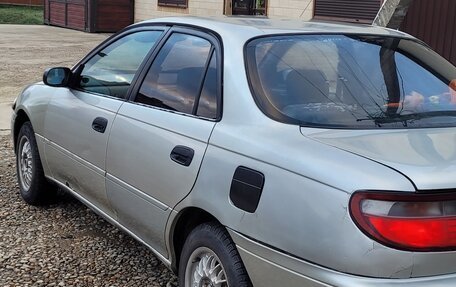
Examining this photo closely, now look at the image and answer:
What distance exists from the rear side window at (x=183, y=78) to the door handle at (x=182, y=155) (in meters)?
0.20

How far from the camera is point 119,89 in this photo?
3.96 metres

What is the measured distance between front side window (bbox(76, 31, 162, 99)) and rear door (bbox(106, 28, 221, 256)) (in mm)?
235

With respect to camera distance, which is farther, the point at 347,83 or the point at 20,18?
the point at 20,18

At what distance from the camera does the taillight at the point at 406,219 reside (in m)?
2.16

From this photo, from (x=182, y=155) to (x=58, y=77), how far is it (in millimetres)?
1759

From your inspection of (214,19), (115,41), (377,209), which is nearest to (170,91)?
(214,19)

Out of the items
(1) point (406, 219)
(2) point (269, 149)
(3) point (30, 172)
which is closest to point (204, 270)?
(2) point (269, 149)

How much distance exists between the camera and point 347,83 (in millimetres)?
3018

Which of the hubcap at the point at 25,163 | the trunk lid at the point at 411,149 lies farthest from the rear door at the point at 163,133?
the hubcap at the point at 25,163

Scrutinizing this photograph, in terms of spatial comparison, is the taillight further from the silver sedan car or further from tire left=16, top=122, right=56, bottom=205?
tire left=16, top=122, right=56, bottom=205

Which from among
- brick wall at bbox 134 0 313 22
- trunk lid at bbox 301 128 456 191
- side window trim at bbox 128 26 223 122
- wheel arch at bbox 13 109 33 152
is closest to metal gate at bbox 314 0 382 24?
brick wall at bbox 134 0 313 22

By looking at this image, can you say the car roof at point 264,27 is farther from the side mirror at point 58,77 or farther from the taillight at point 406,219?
the taillight at point 406,219

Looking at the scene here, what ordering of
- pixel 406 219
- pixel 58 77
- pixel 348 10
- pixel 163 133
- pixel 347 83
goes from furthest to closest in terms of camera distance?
pixel 348 10 → pixel 58 77 → pixel 163 133 → pixel 347 83 → pixel 406 219

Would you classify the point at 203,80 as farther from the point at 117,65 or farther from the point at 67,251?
the point at 67,251
